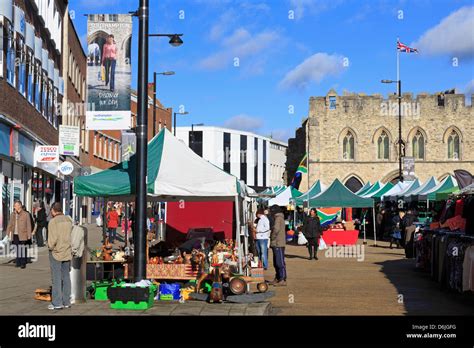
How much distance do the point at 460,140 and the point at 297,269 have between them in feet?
153

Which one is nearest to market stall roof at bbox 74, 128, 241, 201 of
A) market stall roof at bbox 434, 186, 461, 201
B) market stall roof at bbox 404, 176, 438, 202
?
market stall roof at bbox 434, 186, 461, 201

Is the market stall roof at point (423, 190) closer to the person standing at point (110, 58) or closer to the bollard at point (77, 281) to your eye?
the person standing at point (110, 58)

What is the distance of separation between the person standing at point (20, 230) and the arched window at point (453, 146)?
164 feet

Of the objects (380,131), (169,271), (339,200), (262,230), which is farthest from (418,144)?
(169,271)

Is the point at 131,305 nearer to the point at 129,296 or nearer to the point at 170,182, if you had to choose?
the point at 129,296

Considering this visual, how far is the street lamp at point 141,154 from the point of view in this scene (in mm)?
11453

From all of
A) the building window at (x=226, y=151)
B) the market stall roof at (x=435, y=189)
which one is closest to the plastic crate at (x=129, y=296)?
the market stall roof at (x=435, y=189)

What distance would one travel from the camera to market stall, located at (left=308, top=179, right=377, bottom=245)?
1202 inches

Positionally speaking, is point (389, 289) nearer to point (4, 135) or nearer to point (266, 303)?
point (266, 303)

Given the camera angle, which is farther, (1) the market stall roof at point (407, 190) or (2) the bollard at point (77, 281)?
(1) the market stall roof at point (407, 190)

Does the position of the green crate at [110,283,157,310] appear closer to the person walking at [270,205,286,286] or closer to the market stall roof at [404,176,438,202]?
the person walking at [270,205,286,286]

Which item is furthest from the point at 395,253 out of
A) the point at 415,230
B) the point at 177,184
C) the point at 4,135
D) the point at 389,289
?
the point at 177,184
